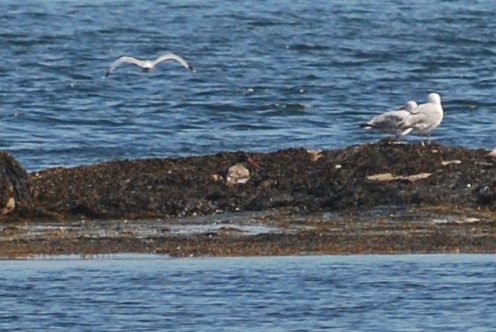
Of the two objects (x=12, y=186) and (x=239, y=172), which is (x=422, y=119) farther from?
(x=12, y=186)

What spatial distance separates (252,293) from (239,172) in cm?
408

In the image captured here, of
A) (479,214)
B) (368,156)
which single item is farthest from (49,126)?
(479,214)

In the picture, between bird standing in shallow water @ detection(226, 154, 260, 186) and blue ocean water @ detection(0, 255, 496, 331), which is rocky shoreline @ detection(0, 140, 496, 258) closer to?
bird standing in shallow water @ detection(226, 154, 260, 186)

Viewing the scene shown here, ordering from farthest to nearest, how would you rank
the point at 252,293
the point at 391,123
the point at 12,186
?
the point at 391,123 → the point at 12,186 → the point at 252,293

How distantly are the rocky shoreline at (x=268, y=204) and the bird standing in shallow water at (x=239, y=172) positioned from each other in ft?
0.18

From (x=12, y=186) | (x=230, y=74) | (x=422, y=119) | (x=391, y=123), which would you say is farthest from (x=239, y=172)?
(x=230, y=74)

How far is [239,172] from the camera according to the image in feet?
46.7

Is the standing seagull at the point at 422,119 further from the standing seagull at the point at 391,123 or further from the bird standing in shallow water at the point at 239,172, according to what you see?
the bird standing in shallow water at the point at 239,172

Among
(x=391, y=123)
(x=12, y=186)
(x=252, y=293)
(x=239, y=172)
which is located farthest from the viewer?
(x=391, y=123)

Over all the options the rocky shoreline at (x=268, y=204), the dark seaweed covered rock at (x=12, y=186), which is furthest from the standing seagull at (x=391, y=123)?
the dark seaweed covered rock at (x=12, y=186)

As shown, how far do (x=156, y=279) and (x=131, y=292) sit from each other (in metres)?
0.36

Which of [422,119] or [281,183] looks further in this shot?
[422,119]

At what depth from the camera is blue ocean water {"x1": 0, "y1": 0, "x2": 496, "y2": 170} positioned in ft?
69.0

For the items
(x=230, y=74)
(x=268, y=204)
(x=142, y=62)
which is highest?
(x=142, y=62)
